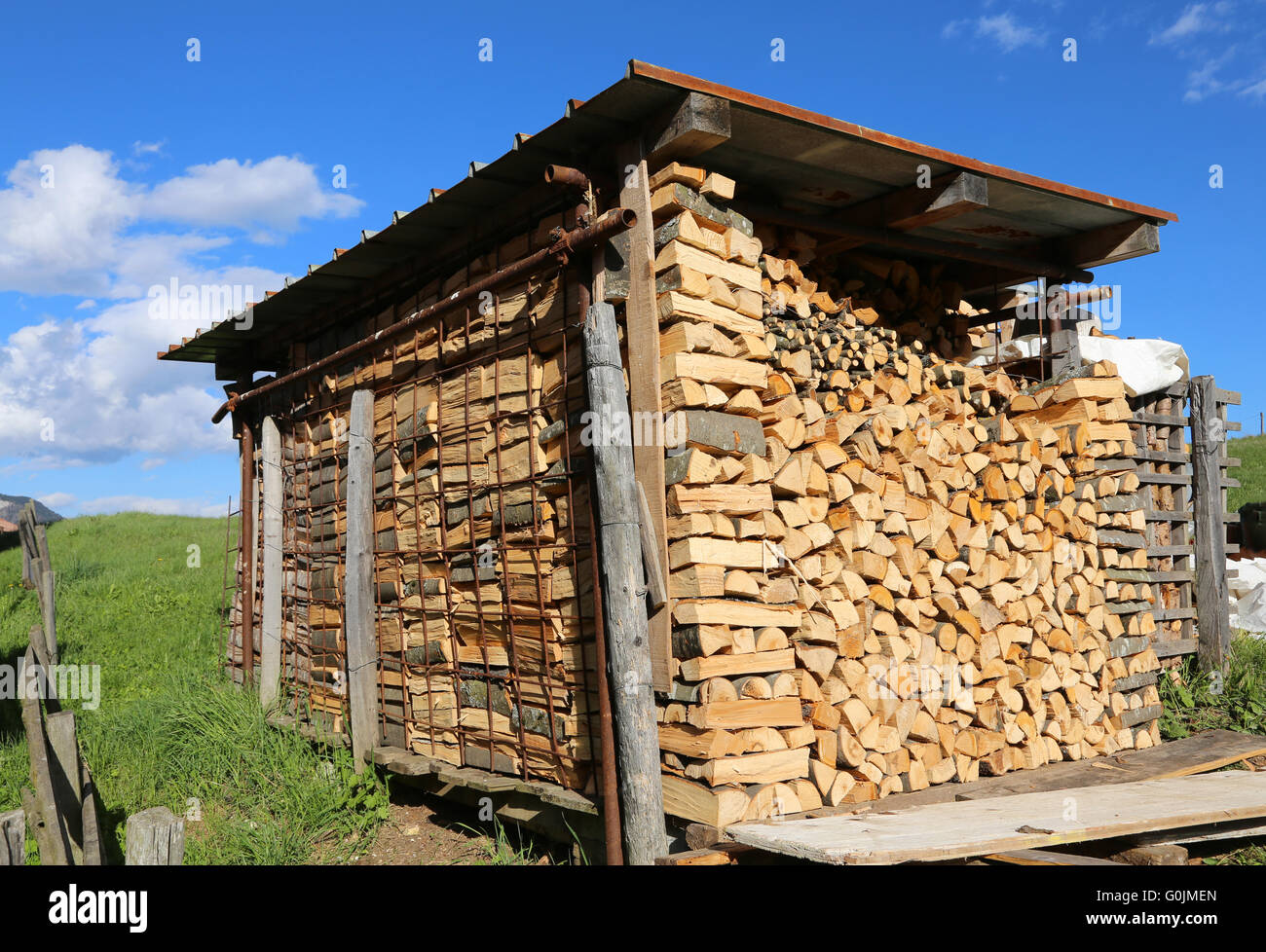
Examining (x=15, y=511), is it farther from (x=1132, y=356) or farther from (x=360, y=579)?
(x=1132, y=356)

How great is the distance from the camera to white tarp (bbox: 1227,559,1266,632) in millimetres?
9453

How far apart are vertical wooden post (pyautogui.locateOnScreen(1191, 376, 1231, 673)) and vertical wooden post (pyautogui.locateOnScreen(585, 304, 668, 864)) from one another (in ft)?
18.1

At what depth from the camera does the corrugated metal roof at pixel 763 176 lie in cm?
438

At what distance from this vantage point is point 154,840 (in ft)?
9.19

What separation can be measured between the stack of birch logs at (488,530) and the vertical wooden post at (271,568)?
0.97 metres

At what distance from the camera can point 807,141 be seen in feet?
15.3

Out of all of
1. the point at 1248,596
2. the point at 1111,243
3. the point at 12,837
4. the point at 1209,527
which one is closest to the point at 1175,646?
the point at 1209,527

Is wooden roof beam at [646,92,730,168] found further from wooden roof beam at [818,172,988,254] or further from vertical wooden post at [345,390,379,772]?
vertical wooden post at [345,390,379,772]

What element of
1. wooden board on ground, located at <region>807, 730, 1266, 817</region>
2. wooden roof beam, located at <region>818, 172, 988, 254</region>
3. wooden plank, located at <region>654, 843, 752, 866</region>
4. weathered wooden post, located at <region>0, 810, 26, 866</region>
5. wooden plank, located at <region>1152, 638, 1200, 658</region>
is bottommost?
wooden board on ground, located at <region>807, 730, 1266, 817</region>

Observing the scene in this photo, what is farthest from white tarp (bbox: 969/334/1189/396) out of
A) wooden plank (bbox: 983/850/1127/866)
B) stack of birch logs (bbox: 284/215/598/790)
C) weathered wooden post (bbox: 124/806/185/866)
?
weathered wooden post (bbox: 124/806/185/866)

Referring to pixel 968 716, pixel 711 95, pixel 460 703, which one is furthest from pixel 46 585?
pixel 968 716

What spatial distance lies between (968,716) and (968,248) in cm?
304

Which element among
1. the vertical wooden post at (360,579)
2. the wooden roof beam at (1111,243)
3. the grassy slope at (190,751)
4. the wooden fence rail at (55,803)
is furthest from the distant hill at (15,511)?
the wooden roof beam at (1111,243)
